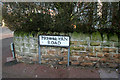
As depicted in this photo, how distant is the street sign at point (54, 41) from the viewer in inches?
134

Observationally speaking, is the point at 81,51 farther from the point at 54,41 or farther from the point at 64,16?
the point at 64,16

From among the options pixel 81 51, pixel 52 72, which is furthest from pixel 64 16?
pixel 52 72

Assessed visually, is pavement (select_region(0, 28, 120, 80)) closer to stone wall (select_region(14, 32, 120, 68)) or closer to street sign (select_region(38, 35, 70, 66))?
stone wall (select_region(14, 32, 120, 68))

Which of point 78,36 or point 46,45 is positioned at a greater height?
point 78,36

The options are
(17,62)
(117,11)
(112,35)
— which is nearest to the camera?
(117,11)

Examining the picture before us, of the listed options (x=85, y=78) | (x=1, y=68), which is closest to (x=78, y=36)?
(x=85, y=78)

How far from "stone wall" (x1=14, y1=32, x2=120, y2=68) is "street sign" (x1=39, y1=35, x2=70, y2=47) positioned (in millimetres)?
158

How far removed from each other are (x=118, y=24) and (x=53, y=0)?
2097 millimetres

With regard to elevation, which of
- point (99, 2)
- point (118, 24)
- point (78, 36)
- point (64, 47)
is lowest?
point (64, 47)

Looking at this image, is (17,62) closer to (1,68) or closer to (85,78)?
(1,68)

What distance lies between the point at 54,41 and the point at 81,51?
98 centimetres

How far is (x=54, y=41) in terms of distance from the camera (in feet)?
11.4

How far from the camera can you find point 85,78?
3.07 metres

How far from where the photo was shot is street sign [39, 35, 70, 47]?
11.2 ft
